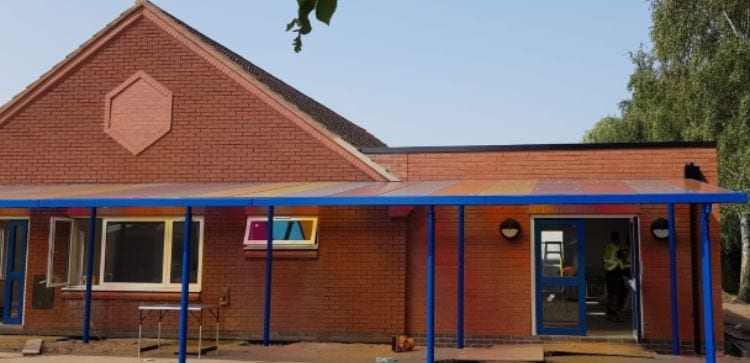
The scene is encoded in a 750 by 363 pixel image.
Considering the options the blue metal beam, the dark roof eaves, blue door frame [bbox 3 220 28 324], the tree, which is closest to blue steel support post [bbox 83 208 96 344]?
blue door frame [bbox 3 220 28 324]

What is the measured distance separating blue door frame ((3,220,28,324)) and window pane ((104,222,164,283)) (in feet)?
5.10

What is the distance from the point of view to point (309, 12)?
2.00 meters

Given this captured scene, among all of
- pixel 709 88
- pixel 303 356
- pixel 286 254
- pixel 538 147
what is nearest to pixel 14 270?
pixel 286 254

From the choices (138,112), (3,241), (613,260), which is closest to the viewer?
(138,112)

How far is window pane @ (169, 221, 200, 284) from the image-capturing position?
38.8ft

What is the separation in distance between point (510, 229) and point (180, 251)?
17.2 ft

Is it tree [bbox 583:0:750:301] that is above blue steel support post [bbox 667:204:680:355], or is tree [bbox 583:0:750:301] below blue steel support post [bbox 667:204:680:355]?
above

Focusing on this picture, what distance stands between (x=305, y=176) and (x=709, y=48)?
50.3 ft

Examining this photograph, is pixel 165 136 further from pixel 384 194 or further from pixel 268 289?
pixel 384 194

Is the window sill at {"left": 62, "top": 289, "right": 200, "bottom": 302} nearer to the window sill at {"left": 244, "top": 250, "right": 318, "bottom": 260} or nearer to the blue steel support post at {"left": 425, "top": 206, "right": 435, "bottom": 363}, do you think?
the window sill at {"left": 244, "top": 250, "right": 318, "bottom": 260}

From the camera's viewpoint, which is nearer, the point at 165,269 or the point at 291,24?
the point at 291,24

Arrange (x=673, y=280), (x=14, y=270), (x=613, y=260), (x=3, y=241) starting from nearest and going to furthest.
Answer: (x=673, y=280)
(x=14, y=270)
(x=3, y=241)
(x=613, y=260)

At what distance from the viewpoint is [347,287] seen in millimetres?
11273

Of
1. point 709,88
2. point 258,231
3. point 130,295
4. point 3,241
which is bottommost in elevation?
point 130,295
